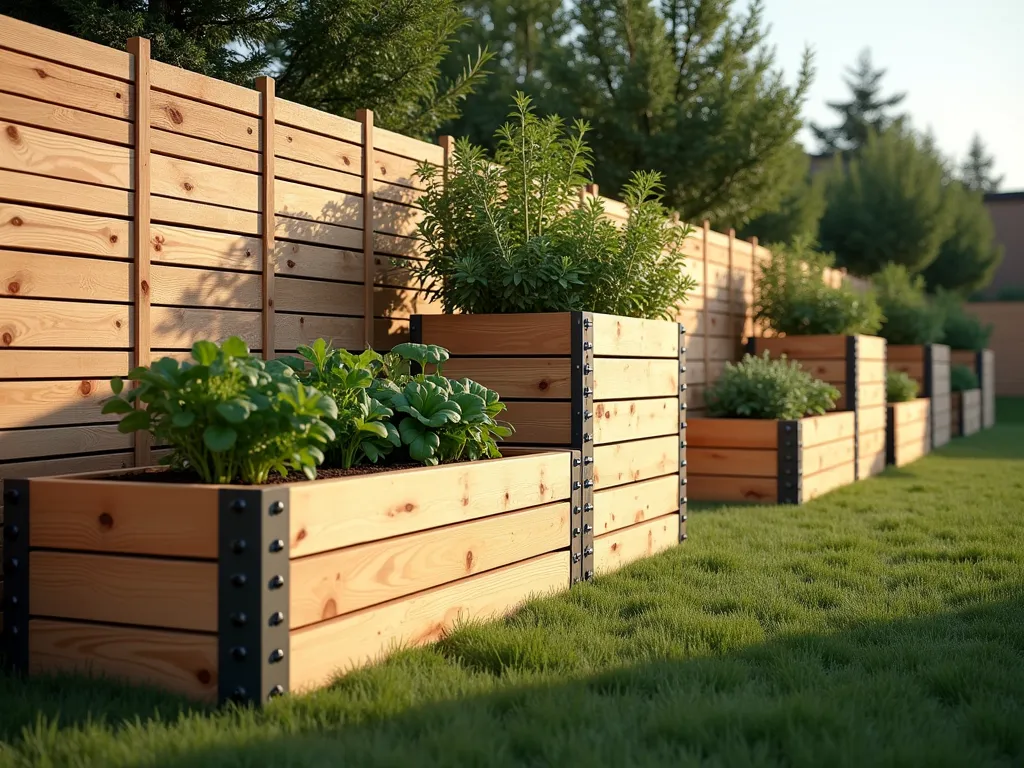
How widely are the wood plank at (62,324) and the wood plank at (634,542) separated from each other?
2292 mm

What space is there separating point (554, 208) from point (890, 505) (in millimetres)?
3452

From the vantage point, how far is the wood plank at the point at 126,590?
2.83 metres

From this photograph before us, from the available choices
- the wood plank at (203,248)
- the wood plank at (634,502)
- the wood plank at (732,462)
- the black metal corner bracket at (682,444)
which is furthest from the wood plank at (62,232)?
the wood plank at (732,462)

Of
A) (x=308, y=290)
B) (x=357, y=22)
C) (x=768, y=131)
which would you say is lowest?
(x=308, y=290)

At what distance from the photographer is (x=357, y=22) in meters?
7.20

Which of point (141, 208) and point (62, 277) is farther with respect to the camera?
point (141, 208)

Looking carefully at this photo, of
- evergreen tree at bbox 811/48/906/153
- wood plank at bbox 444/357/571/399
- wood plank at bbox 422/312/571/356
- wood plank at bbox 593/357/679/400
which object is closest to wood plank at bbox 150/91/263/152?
wood plank at bbox 422/312/571/356

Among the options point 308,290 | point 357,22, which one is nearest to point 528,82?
point 357,22

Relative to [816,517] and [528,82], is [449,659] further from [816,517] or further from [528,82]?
[528,82]

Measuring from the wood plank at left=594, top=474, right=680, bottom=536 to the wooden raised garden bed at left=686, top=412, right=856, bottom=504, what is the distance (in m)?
1.74

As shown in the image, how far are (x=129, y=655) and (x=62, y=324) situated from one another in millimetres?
1250

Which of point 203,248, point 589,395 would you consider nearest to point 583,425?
point 589,395

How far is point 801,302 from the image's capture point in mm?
9508

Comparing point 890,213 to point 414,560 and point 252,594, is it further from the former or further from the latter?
point 252,594
